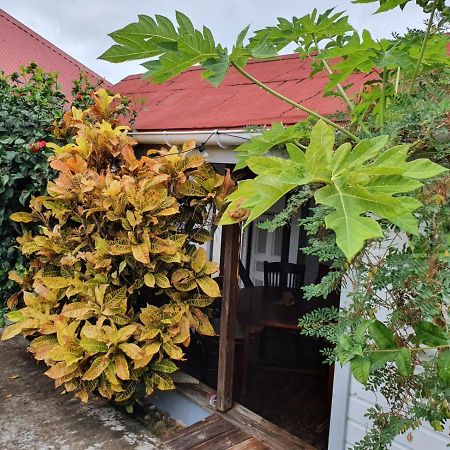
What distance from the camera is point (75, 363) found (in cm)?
362

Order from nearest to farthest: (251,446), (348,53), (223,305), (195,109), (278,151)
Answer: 1. (348,53)
2. (278,151)
3. (251,446)
4. (223,305)
5. (195,109)

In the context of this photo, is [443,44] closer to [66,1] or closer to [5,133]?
[5,133]

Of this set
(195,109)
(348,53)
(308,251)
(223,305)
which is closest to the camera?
(308,251)

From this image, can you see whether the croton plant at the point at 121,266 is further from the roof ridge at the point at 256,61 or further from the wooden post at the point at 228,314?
the roof ridge at the point at 256,61

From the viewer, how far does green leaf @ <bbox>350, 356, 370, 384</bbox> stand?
1.27m

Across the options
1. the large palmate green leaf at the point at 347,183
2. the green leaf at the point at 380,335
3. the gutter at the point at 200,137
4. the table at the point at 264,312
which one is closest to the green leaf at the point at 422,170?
the large palmate green leaf at the point at 347,183

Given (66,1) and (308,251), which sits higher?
(66,1)

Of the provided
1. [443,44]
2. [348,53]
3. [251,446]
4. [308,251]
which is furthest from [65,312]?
[443,44]

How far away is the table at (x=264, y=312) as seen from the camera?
457cm

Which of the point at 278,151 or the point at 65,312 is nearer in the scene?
the point at 278,151

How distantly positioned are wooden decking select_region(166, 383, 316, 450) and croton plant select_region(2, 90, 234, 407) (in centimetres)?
48

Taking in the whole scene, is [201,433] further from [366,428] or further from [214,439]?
[366,428]

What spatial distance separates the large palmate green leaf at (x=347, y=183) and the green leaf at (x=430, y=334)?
1.29 ft

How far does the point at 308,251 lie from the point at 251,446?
2209mm
